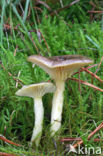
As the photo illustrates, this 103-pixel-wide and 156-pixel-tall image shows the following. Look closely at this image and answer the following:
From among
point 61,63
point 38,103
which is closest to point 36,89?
point 38,103

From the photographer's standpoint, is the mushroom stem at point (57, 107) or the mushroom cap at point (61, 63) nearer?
the mushroom cap at point (61, 63)

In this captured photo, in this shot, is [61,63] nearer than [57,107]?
Yes

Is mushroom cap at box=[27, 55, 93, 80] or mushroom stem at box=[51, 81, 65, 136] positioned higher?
mushroom cap at box=[27, 55, 93, 80]

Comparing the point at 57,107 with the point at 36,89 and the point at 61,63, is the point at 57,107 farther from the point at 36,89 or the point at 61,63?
the point at 61,63

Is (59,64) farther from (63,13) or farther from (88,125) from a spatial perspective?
(63,13)

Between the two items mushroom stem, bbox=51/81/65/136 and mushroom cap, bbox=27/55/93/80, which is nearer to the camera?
mushroom cap, bbox=27/55/93/80

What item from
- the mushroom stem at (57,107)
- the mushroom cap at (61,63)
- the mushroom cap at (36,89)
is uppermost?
the mushroom cap at (61,63)

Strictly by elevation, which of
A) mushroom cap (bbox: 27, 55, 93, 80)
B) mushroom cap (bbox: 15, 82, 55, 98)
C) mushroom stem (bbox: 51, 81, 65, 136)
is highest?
mushroom cap (bbox: 27, 55, 93, 80)

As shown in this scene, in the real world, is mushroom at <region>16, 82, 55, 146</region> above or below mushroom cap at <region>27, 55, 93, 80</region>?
below

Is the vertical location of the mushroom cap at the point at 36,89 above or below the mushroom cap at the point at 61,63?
below

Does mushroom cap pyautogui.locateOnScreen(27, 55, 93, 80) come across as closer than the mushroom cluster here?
Yes

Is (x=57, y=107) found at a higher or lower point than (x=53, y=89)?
lower

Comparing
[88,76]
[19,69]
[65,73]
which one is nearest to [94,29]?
[88,76]
